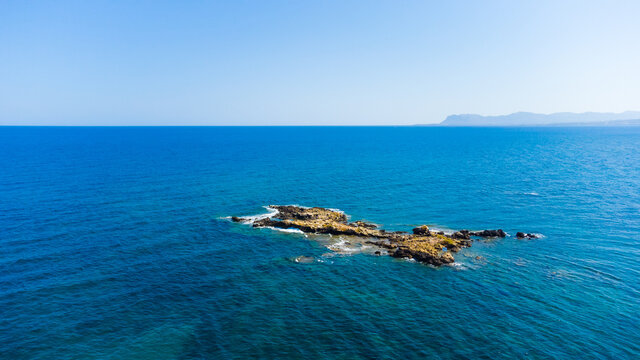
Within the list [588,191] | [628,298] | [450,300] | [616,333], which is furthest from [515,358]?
[588,191]

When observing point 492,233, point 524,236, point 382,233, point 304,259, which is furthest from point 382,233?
point 524,236

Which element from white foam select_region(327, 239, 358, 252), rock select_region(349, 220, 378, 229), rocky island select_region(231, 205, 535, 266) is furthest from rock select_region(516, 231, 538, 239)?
white foam select_region(327, 239, 358, 252)

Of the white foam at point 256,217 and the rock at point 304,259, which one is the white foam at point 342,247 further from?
the white foam at point 256,217

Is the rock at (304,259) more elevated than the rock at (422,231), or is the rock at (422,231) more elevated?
the rock at (422,231)

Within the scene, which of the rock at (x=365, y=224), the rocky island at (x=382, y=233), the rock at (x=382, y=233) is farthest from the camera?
the rock at (x=365, y=224)

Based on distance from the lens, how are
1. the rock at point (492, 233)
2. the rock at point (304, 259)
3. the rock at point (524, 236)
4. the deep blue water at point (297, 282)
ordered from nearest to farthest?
1. the deep blue water at point (297, 282)
2. the rock at point (304, 259)
3. the rock at point (524, 236)
4. the rock at point (492, 233)

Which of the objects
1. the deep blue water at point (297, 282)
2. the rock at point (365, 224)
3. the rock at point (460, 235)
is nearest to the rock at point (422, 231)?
the rock at point (460, 235)

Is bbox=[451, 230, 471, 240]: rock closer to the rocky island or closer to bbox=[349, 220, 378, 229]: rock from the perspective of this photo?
the rocky island

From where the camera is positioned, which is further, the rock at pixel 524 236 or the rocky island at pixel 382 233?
the rock at pixel 524 236

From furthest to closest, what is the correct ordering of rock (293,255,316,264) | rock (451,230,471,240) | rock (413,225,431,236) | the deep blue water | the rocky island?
rock (413,225,431,236) < rock (451,230,471,240) < the rocky island < rock (293,255,316,264) < the deep blue water
